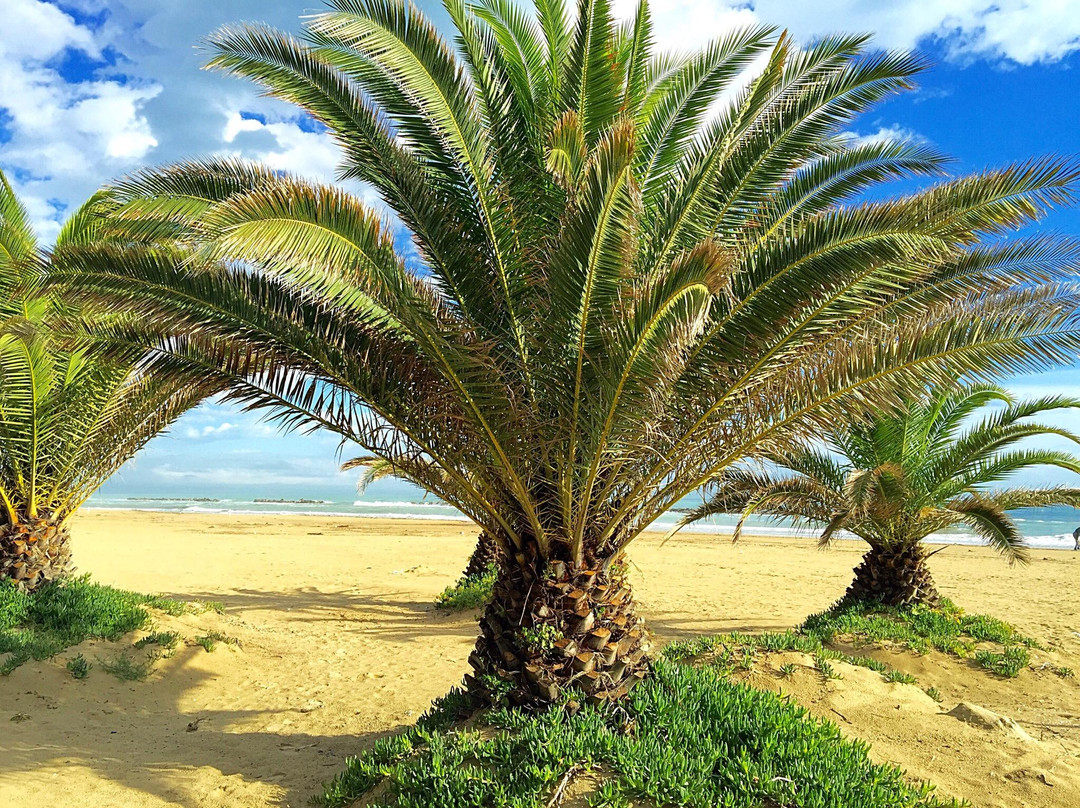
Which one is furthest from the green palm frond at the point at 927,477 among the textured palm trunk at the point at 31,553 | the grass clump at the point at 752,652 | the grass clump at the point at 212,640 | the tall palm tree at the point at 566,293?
the textured palm trunk at the point at 31,553

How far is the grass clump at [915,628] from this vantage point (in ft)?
29.0

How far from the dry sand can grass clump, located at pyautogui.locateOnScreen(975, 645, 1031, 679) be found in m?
0.19

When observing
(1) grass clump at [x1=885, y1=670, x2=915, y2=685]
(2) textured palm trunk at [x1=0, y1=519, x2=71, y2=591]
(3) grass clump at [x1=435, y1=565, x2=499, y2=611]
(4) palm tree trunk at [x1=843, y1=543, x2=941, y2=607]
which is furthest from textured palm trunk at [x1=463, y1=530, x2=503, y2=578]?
(1) grass clump at [x1=885, y1=670, x2=915, y2=685]

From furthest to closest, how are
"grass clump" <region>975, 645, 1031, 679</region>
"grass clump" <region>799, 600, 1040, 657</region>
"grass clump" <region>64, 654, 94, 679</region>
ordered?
"grass clump" <region>799, 600, 1040, 657</region>
"grass clump" <region>975, 645, 1031, 679</region>
"grass clump" <region>64, 654, 94, 679</region>

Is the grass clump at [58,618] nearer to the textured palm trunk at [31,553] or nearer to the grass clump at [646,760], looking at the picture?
the textured palm trunk at [31,553]

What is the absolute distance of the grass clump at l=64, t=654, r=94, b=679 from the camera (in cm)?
737

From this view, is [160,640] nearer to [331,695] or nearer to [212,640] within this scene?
[212,640]

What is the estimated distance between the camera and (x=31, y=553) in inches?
351

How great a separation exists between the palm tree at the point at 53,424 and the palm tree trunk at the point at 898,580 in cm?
948

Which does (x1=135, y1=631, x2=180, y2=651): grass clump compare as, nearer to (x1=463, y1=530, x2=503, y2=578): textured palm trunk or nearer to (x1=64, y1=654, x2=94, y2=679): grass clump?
(x1=64, y1=654, x2=94, y2=679): grass clump

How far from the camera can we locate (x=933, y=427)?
10.1m

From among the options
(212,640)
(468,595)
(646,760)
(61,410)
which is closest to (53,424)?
(61,410)

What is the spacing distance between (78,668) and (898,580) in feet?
34.0

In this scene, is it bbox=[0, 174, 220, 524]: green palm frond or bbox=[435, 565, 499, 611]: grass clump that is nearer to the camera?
bbox=[0, 174, 220, 524]: green palm frond
